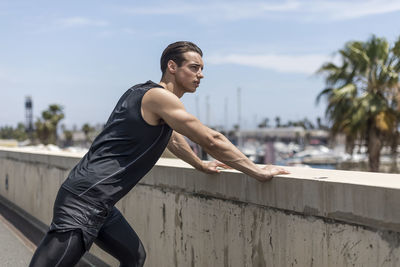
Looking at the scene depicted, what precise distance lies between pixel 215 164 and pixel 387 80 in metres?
32.7

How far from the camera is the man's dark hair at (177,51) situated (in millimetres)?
3344

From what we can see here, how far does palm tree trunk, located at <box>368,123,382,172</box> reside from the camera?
35.0 metres

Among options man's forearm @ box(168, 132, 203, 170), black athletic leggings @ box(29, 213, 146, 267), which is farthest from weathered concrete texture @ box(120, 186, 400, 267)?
black athletic leggings @ box(29, 213, 146, 267)

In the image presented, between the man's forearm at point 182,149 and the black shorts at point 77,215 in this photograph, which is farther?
the man's forearm at point 182,149

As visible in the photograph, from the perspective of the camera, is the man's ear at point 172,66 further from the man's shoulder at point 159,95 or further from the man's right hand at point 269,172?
the man's right hand at point 269,172

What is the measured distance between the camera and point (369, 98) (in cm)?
3519

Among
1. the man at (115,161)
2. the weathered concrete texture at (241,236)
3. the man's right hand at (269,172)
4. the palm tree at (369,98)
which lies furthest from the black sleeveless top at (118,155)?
the palm tree at (369,98)

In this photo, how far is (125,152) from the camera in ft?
10.2

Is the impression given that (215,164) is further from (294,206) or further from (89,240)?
(89,240)

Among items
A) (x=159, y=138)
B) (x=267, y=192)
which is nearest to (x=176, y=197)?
(x=267, y=192)

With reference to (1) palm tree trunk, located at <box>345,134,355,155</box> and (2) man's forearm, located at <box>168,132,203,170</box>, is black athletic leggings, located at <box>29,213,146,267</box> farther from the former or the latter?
(1) palm tree trunk, located at <box>345,134,355,155</box>

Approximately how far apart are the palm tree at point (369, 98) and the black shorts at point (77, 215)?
3297 cm

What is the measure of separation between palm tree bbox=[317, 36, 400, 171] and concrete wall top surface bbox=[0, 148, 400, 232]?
31.7 m

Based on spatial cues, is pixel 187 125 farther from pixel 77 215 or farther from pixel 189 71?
pixel 77 215
